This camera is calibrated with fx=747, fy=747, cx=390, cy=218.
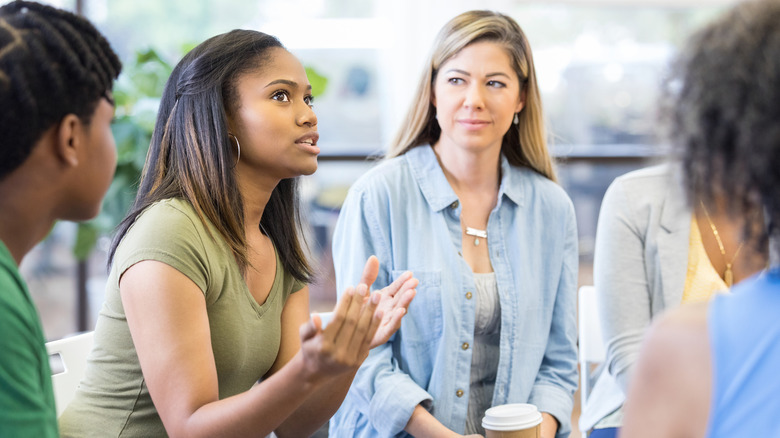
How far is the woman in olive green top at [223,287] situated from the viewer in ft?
3.94

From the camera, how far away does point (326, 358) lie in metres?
1.08

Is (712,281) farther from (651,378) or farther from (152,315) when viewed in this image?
(152,315)

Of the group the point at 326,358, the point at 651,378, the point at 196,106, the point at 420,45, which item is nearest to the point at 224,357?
the point at 326,358

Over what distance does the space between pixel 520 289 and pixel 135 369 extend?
3.08ft

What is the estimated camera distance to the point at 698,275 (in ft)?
5.67

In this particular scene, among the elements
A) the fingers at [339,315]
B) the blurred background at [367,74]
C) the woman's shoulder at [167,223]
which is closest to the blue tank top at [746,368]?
the fingers at [339,315]

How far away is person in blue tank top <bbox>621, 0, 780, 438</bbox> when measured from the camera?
27.5 inches

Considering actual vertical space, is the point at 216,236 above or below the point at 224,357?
above

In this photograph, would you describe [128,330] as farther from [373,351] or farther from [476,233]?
[476,233]

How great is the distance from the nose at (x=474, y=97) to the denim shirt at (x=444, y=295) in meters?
0.19

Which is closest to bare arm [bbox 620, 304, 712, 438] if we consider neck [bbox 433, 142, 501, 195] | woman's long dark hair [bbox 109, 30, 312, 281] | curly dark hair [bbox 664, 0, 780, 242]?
curly dark hair [bbox 664, 0, 780, 242]

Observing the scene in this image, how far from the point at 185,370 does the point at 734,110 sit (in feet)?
2.99

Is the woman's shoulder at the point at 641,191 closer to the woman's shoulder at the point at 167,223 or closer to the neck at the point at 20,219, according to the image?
the woman's shoulder at the point at 167,223

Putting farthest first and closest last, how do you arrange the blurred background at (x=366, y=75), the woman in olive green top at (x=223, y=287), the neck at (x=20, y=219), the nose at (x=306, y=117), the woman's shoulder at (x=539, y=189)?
the blurred background at (x=366, y=75) → the woman's shoulder at (x=539, y=189) → the nose at (x=306, y=117) → the woman in olive green top at (x=223, y=287) → the neck at (x=20, y=219)
